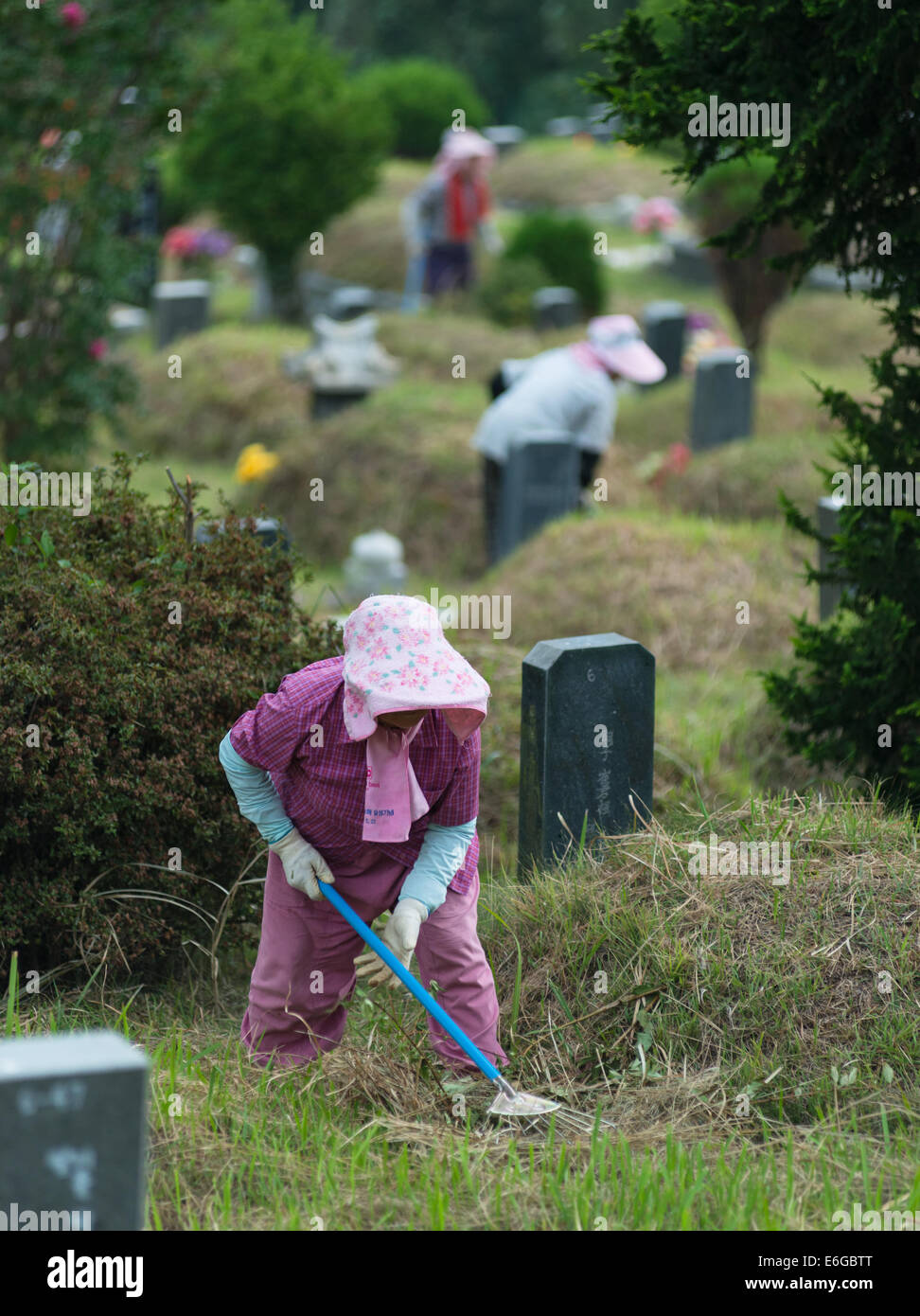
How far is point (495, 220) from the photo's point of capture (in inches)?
906

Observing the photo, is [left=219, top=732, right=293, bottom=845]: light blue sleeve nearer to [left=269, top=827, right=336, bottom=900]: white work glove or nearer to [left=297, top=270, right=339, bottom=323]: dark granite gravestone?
[left=269, top=827, right=336, bottom=900]: white work glove

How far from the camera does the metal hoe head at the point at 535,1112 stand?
10.6 ft

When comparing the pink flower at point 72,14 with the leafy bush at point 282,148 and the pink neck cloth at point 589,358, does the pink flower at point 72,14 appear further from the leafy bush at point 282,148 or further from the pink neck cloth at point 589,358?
the leafy bush at point 282,148

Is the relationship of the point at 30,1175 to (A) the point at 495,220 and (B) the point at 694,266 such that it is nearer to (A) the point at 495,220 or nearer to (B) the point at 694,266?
(B) the point at 694,266

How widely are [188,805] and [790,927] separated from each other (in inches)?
60.9

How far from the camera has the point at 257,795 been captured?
340cm

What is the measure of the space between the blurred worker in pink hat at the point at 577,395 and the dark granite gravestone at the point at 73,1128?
6.64 metres

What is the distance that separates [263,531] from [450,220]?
1282cm

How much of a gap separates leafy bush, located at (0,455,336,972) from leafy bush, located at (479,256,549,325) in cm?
1244

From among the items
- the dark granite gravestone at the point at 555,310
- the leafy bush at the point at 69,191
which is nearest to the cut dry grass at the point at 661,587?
the leafy bush at the point at 69,191

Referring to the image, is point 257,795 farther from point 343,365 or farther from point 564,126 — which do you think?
point 564,126
